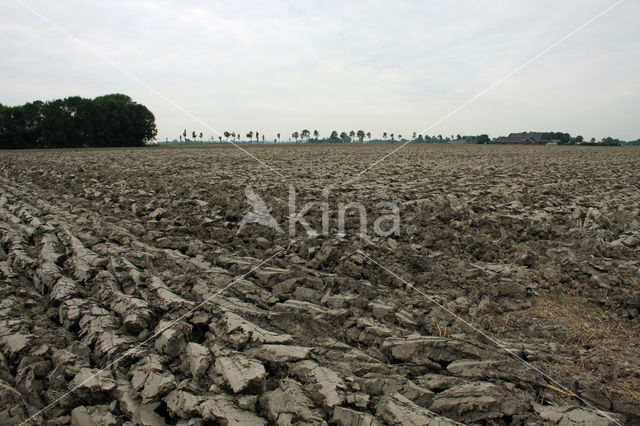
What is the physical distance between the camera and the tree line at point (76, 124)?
1950 inches

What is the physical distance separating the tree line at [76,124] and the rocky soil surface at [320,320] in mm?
54893

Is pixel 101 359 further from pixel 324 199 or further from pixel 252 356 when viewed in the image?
pixel 324 199

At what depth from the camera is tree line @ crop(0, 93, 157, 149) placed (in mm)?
49531

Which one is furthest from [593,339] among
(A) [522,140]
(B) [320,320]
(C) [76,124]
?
(A) [522,140]

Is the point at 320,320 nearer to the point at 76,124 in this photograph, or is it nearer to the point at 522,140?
the point at 76,124

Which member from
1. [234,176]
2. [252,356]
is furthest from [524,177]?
[252,356]

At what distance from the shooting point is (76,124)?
55.1 metres

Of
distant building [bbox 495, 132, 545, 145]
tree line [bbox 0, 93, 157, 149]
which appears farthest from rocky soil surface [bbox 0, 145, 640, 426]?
distant building [bbox 495, 132, 545, 145]

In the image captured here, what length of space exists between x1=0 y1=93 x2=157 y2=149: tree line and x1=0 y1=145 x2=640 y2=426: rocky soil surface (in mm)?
54893

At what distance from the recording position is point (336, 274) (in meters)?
4.48

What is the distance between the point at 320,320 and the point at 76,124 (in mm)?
64207

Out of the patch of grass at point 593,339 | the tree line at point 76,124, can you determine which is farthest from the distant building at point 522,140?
the patch of grass at point 593,339

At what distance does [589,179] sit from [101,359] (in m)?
14.2

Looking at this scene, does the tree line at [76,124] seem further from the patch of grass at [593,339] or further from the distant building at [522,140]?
the distant building at [522,140]
